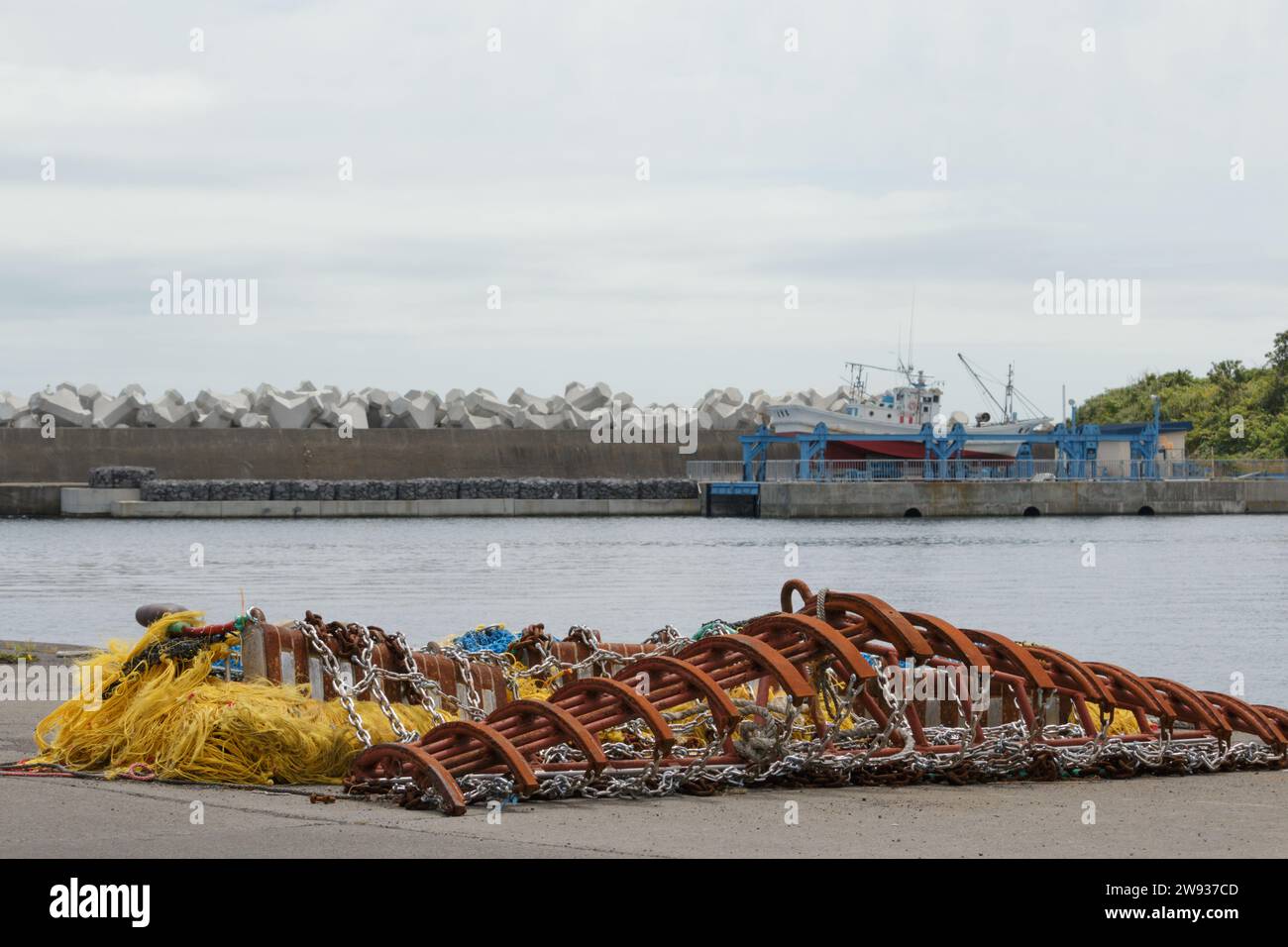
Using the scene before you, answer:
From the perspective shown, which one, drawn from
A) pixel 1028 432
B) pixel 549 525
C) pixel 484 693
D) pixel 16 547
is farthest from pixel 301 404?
pixel 484 693

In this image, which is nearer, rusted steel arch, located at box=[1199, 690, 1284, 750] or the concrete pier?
rusted steel arch, located at box=[1199, 690, 1284, 750]

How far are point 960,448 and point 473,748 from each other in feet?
185

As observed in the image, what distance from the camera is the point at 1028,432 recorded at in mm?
64000

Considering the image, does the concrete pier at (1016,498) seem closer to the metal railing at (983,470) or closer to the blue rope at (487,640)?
the metal railing at (983,470)

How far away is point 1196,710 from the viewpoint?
862cm

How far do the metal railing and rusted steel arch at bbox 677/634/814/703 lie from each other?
174ft

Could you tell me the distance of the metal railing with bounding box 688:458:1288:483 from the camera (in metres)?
62.1

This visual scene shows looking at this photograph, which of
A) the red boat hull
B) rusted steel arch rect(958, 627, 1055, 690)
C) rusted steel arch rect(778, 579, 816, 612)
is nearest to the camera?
rusted steel arch rect(958, 627, 1055, 690)

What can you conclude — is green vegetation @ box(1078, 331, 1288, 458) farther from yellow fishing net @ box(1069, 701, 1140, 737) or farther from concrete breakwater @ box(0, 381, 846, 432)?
yellow fishing net @ box(1069, 701, 1140, 737)

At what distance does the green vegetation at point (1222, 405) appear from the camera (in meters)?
72.9

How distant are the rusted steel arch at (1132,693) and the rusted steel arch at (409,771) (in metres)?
3.62

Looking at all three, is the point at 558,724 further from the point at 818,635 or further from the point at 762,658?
the point at 818,635

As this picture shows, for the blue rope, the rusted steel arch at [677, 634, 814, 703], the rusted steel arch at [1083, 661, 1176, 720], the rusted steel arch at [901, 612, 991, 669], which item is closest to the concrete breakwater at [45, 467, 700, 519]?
the blue rope
